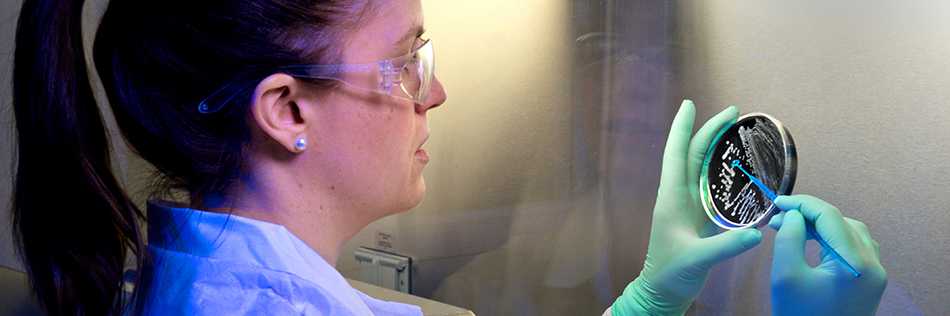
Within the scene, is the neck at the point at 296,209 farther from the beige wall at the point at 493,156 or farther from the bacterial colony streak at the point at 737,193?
the beige wall at the point at 493,156

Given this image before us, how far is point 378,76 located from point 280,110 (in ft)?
0.41

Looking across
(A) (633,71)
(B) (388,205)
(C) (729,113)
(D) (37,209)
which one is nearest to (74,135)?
(D) (37,209)

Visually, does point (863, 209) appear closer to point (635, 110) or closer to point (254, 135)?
point (635, 110)

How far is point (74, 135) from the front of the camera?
3.07 feet

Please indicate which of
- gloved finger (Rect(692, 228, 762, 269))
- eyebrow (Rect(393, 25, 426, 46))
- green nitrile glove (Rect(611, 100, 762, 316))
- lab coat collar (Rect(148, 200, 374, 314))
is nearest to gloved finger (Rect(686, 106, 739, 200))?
green nitrile glove (Rect(611, 100, 762, 316))

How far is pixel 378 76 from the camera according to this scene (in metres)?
1.03

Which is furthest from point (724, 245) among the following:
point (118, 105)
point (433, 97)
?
point (118, 105)

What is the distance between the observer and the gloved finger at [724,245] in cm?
122

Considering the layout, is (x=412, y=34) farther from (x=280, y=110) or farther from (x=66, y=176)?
(x=66, y=176)

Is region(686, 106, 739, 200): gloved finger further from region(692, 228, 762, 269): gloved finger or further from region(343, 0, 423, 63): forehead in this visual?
region(343, 0, 423, 63): forehead

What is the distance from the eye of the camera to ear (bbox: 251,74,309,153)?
94 cm

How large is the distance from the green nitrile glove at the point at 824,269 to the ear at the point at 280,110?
0.65 meters

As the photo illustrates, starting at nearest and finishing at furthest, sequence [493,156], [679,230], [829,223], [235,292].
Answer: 1. [235,292]
2. [829,223]
3. [679,230]
4. [493,156]

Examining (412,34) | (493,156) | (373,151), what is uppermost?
(412,34)
